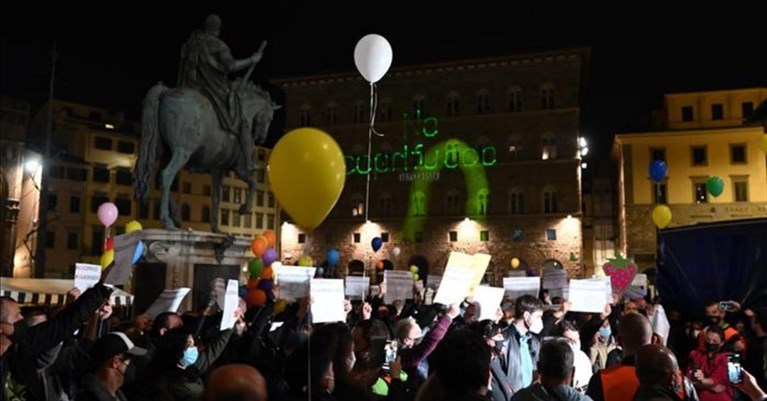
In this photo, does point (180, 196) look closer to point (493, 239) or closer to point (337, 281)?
point (493, 239)

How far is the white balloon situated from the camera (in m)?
10.3

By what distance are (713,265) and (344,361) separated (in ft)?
20.5

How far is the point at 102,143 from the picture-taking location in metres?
53.2

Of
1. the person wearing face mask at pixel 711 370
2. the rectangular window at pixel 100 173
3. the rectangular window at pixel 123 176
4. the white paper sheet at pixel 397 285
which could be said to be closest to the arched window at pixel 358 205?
the rectangular window at pixel 123 176

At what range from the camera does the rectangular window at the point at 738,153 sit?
41.6 meters

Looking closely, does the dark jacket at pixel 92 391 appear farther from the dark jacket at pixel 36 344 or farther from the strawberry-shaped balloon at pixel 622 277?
the strawberry-shaped balloon at pixel 622 277

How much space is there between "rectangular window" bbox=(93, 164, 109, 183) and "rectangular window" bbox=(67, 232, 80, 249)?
173 inches

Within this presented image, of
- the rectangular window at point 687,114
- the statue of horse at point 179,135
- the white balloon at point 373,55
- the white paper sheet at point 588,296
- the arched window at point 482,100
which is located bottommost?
the white paper sheet at point 588,296

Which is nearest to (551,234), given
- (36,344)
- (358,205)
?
(358,205)

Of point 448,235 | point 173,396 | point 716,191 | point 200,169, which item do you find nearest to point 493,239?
point 448,235

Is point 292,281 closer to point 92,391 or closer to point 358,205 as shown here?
point 92,391

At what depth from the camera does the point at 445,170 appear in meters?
44.1

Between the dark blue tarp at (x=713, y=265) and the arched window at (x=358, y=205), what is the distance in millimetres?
36434

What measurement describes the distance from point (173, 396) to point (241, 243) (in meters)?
8.35
